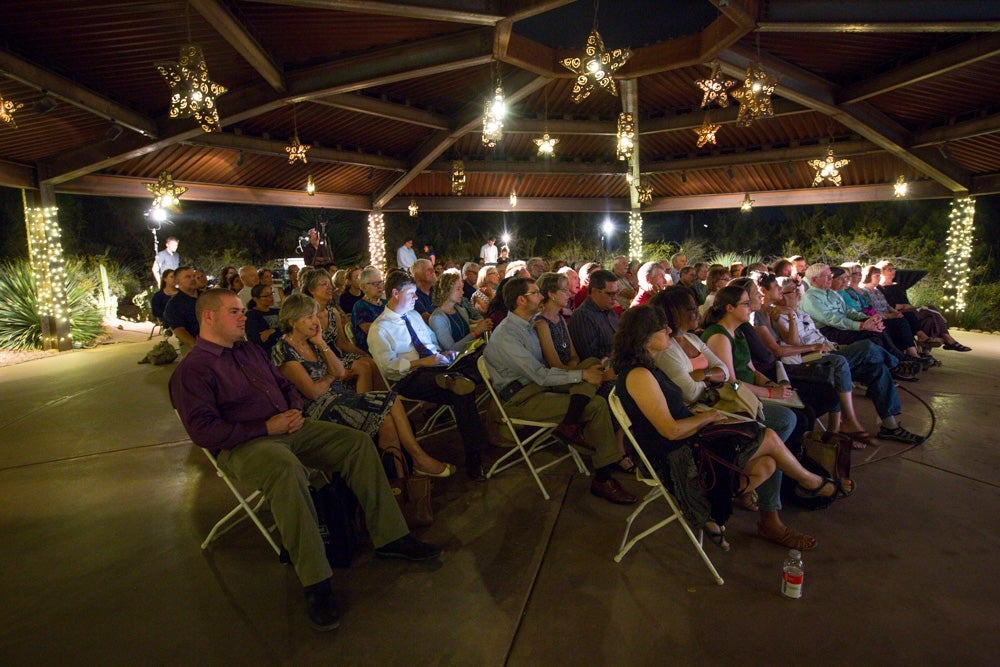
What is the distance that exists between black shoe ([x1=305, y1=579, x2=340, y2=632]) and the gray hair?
1.57 m

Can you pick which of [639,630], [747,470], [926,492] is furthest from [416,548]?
[926,492]

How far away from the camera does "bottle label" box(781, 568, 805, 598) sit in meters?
2.39

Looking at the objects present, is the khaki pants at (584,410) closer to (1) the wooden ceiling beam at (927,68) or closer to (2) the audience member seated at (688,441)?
(2) the audience member seated at (688,441)

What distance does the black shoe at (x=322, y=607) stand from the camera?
231 centimetres

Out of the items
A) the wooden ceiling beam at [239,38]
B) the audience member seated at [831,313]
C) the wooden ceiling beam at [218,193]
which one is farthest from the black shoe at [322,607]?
the wooden ceiling beam at [218,193]

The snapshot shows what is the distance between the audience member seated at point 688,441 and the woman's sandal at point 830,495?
0.29ft

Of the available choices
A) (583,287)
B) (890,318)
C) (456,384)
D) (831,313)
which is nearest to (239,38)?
(456,384)

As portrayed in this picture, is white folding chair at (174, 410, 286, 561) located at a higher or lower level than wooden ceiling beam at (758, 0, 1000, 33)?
lower

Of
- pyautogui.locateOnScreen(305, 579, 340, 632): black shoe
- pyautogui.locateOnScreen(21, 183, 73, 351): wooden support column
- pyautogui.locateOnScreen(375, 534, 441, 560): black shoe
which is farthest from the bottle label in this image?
pyautogui.locateOnScreen(21, 183, 73, 351): wooden support column

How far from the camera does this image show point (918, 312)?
23.1 ft

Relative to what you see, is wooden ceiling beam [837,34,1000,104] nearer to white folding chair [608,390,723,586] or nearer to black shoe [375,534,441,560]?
white folding chair [608,390,723,586]

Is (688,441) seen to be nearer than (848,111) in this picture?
Yes

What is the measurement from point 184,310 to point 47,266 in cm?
636

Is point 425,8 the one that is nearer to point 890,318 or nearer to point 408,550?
point 408,550
